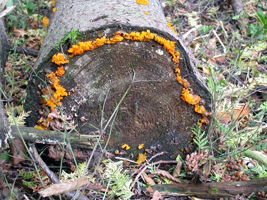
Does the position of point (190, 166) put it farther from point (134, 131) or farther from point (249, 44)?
point (249, 44)

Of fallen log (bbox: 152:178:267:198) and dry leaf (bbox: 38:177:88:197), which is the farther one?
fallen log (bbox: 152:178:267:198)

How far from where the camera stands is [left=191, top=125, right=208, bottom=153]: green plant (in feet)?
6.98

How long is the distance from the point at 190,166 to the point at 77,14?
168 cm

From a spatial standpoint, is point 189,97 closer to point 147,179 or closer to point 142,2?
point 147,179

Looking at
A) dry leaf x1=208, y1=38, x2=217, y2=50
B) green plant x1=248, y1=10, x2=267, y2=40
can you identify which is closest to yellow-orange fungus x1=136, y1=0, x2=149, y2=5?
dry leaf x1=208, y1=38, x2=217, y2=50

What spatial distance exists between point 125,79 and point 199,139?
87 cm

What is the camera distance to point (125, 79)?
79.6 inches

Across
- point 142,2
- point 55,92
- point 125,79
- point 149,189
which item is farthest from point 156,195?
point 142,2

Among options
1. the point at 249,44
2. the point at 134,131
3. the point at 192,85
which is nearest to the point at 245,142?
the point at 192,85

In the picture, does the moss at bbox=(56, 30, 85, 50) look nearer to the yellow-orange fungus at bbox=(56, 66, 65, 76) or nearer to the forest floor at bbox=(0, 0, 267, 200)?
the yellow-orange fungus at bbox=(56, 66, 65, 76)

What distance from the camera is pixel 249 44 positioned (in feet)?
11.5

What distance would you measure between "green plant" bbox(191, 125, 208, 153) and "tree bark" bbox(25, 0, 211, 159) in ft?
0.24

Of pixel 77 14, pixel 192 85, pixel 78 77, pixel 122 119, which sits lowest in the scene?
pixel 122 119

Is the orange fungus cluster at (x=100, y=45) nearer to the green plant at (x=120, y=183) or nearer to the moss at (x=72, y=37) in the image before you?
the moss at (x=72, y=37)
